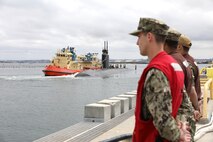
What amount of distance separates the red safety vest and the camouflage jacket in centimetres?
8

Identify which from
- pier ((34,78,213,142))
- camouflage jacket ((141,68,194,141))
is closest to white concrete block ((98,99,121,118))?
pier ((34,78,213,142))

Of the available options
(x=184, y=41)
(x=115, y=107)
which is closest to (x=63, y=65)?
(x=115, y=107)

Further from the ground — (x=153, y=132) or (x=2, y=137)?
(x=153, y=132)

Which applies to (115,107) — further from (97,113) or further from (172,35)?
(172,35)

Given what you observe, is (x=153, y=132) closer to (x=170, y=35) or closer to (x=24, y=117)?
(x=170, y=35)

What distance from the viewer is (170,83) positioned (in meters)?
2.68

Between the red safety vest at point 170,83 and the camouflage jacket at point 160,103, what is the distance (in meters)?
0.08

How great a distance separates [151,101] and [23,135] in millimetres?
15674

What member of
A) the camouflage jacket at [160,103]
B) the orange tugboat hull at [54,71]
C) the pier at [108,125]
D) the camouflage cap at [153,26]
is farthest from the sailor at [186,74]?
the orange tugboat hull at [54,71]

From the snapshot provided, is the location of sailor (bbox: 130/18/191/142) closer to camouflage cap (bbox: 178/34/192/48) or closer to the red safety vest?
the red safety vest

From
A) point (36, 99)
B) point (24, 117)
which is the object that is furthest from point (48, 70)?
point (24, 117)

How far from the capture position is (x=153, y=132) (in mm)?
2727

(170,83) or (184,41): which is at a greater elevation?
(184,41)

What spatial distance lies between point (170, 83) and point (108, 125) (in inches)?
242
